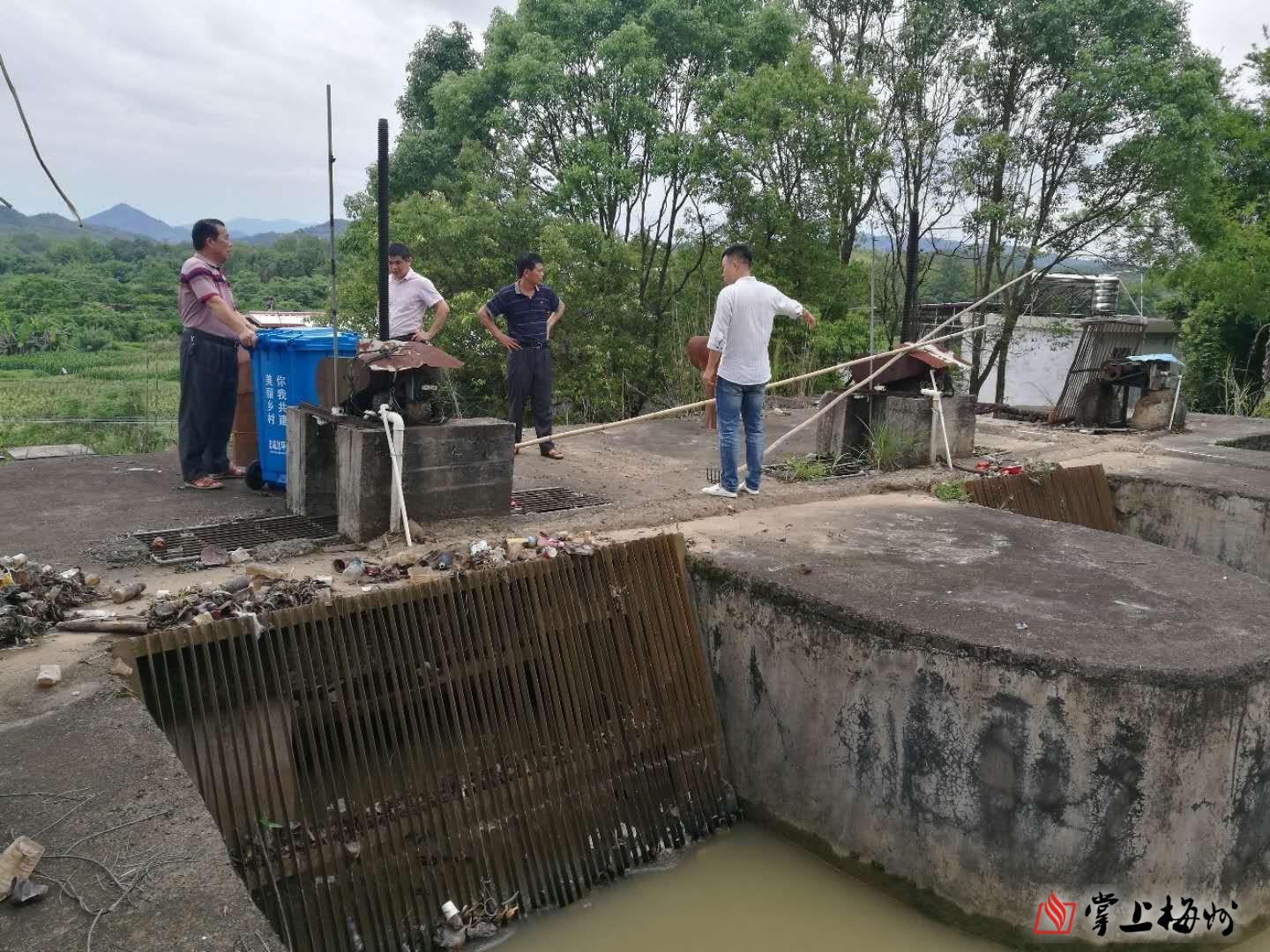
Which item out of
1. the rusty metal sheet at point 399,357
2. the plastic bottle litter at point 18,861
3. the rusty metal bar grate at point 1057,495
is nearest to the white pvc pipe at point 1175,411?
the rusty metal bar grate at point 1057,495

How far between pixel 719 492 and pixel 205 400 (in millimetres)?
3492

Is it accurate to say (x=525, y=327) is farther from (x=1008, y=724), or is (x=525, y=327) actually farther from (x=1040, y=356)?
(x=1040, y=356)

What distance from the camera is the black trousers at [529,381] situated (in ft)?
23.1

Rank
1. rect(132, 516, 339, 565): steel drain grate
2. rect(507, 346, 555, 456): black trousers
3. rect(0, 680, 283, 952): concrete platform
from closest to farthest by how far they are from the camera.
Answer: rect(0, 680, 283, 952): concrete platform → rect(132, 516, 339, 565): steel drain grate → rect(507, 346, 555, 456): black trousers

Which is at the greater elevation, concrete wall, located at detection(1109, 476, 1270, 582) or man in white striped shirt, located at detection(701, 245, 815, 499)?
man in white striped shirt, located at detection(701, 245, 815, 499)

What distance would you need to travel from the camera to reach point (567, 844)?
4.23m

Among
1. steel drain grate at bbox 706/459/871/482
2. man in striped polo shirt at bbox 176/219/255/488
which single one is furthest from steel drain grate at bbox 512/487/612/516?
man in striped polo shirt at bbox 176/219/255/488

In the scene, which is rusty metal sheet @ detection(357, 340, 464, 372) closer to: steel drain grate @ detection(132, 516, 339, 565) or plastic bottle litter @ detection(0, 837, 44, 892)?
steel drain grate @ detection(132, 516, 339, 565)

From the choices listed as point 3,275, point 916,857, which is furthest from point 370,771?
point 3,275

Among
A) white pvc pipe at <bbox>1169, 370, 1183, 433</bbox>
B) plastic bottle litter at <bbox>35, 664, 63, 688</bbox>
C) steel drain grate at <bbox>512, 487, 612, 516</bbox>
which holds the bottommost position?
plastic bottle litter at <bbox>35, 664, 63, 688</bbox>

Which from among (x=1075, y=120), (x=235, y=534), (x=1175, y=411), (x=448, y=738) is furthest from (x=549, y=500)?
(x=1075, y=120)

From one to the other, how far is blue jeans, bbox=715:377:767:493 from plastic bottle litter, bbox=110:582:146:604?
3.49m

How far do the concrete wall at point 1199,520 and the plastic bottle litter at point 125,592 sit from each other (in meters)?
6.16

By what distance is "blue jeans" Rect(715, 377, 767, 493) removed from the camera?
6.01m
